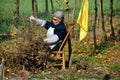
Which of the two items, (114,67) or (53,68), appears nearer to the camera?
(53,68)

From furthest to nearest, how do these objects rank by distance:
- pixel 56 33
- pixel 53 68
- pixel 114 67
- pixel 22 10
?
pixel 22 10 → pixel 114 67 → pixel 56 33 → pixel 53 68

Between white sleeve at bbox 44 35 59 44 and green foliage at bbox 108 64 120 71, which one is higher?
white sleeve at bbox 44 35 59 44

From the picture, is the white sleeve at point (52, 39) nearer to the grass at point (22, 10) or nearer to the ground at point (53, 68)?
the ground at point (53, 68)

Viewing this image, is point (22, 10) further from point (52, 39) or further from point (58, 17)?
point (52, 39)

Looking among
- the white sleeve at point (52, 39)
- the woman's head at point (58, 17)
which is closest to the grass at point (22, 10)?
the woman's head at point (58, 17)

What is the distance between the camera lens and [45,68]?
1058 cm

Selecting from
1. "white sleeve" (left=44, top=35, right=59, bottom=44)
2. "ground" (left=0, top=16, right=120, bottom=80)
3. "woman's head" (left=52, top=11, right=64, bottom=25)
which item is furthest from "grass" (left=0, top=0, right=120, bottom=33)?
"white sleeve" (left=44, top=35, right=59, bottom=44)

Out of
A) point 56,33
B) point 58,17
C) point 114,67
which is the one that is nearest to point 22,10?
point 58,17

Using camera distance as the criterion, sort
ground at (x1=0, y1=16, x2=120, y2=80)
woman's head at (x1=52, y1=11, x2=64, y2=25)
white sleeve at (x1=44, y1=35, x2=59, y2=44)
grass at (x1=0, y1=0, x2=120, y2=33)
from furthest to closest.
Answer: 1. grass at (x1=0, y1=0, x2=120, y2=33)
2. woman's head at (x1=52, y1=11, x2=64, y2=25)
3. white sleeve at (x1=44, y1=35, x2=59, y2=44)
4. ground at (x1=0, y1=16, x2=120, y2=80)

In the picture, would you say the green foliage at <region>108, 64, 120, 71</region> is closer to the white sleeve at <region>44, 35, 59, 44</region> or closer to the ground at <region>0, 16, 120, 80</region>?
the ground at <region>0, 16, 120, 80</region>

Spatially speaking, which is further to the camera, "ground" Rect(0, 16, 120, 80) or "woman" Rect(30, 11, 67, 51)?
"woman" Rect(30, 11, 67, 51)

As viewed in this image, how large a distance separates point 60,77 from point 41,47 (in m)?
1.12

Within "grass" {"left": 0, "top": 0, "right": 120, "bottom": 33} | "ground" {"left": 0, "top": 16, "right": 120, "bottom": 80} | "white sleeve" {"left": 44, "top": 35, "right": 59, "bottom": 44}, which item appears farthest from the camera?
"grass" {"left": 0, "top": 0, "right": 120, "bottom": 33}

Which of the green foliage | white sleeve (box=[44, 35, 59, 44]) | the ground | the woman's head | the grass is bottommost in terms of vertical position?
the grass
